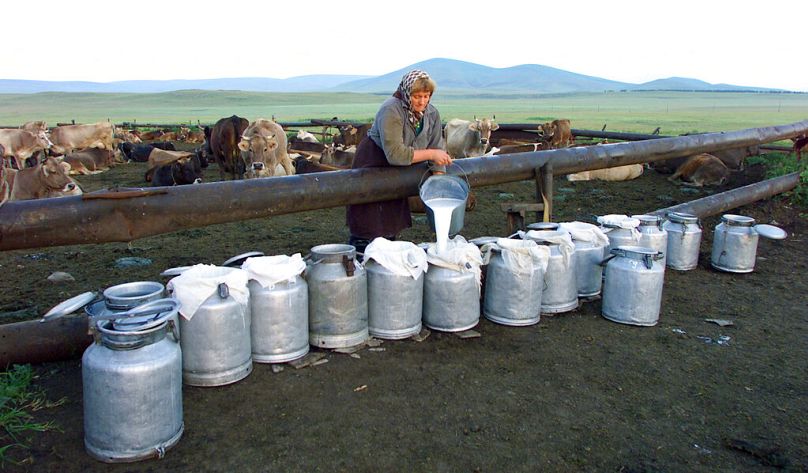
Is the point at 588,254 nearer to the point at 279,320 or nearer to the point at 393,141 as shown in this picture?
the point at 393,141

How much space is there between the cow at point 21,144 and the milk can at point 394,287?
17.5 metres

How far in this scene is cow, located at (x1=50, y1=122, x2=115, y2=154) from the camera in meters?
23.0

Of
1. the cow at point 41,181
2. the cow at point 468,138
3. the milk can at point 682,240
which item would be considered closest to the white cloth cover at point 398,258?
the milk can at point 682,240

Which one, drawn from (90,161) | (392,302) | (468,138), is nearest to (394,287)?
(392,302)

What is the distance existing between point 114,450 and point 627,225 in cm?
395

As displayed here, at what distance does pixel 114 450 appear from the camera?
8.49 feet

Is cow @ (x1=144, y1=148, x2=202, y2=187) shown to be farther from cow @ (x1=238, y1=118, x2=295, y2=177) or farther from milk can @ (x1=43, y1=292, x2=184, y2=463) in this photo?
milk can @ (x1=43, y1=292, x2=184, y2=463)

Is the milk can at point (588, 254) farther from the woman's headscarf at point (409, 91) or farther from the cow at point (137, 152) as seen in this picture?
the cow at point (137, 152)

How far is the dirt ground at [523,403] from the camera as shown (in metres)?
2.66

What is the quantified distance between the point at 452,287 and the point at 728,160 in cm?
1218

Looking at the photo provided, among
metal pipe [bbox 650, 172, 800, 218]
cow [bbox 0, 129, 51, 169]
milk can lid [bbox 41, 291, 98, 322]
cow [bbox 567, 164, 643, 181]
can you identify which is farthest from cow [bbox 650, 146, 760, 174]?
cow [bbox 0, 129, 51, 169]

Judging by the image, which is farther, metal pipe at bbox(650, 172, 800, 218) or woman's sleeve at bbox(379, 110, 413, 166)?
metal pipe at bbox(650, 172, 800, 218)

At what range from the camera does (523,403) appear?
10.4 ft

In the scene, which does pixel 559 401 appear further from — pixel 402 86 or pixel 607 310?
pixel 402 86
